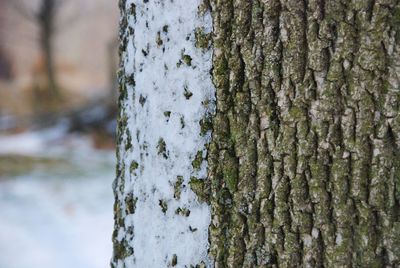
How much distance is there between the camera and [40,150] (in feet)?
37.7

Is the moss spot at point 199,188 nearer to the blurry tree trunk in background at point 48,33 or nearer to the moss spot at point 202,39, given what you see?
the moss spot at point 202,39

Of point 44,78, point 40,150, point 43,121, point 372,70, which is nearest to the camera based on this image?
point 372,70

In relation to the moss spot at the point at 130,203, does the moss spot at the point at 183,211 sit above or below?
below

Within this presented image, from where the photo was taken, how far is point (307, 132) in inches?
54.0

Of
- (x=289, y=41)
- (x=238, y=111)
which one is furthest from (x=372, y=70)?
(x=238, y=111)

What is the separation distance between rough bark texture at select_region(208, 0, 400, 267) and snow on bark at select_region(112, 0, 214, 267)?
0.06 metres

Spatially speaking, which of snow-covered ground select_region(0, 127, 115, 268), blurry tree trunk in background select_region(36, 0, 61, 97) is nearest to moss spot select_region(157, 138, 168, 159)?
snow-covered ground select_region(0, 127, 115, 268)

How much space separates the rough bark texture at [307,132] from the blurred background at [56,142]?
4.14 metres

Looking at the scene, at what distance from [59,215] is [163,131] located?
5.41m

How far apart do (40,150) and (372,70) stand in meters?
10.8

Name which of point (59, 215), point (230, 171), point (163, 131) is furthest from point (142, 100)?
point (59, 215)

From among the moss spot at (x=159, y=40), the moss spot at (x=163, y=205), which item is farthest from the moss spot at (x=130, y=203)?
the moss spot at (x=159, y=40)

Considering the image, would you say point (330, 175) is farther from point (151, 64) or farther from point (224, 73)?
point (151, 64)

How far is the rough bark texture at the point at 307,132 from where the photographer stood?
1.32 meters
